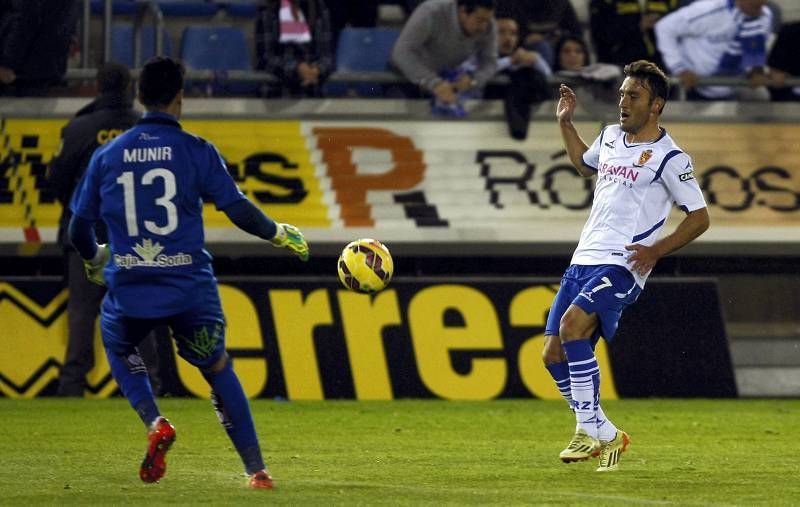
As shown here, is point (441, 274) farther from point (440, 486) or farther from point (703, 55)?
point (440, 486)

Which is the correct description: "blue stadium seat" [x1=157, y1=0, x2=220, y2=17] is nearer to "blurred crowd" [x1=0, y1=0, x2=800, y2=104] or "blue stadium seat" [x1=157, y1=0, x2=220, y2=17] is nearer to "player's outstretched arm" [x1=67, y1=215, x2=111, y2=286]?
"blurred crowd" [x1=0, y1=0, x2=800, y2=104]

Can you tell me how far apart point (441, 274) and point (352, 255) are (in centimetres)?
736

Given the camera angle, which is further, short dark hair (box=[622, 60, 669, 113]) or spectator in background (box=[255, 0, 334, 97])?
spectator in background (box=[255, 0, 334, 97])

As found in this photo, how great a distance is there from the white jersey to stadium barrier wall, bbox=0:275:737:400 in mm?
5248

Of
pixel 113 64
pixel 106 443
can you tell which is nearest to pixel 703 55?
pixel 113 64

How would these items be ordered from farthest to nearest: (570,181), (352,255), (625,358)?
(570,181)
(625,358)
(352,255)

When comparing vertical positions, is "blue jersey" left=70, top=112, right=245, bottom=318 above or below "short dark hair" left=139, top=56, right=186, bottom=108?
below

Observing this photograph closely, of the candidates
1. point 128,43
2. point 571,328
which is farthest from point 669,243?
point 128,43

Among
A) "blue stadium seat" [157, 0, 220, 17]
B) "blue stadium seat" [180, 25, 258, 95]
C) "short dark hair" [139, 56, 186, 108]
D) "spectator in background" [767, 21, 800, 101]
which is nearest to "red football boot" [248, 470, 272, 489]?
"short dark hair" [139, 56, 186, 108]

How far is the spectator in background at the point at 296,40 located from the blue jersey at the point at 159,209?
7573mm

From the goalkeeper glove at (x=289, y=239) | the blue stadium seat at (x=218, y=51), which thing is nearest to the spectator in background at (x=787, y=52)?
the blue stadium seat at (x=218, y=51)

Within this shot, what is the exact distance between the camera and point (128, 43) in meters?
15.8

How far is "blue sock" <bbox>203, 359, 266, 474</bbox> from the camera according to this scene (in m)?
7.32

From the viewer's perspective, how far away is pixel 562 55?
15.8 meters
